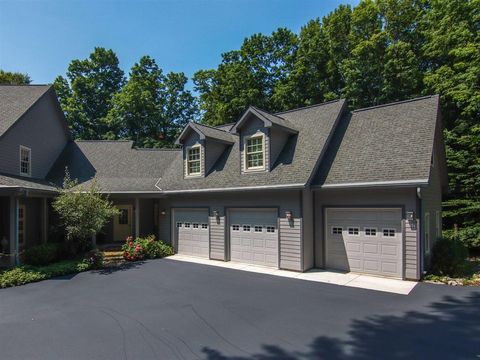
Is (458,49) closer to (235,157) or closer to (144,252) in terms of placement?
(235,157)

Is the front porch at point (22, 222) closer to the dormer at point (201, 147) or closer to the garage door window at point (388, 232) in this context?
the dormer at point (201, 147)

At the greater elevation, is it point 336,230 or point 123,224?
point 336,230

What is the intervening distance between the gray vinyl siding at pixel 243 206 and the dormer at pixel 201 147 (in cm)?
145

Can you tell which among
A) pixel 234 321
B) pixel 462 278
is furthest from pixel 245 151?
pixel 462 278

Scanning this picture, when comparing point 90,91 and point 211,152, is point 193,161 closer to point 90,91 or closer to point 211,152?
point 211,152

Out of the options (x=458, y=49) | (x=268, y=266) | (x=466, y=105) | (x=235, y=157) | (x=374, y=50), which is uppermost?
(x=374, y=50)

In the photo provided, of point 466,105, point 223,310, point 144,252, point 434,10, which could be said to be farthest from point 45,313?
point 434,10

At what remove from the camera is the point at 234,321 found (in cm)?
677

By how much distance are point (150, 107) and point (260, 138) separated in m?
23.3

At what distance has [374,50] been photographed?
22.2 metres

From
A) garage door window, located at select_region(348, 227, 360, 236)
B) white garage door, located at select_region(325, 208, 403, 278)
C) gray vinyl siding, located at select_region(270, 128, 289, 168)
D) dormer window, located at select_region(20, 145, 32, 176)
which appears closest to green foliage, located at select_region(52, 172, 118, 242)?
dormer window, located at select_region(20, 145, 32, 176)

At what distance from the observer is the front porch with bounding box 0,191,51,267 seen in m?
A: 11.6

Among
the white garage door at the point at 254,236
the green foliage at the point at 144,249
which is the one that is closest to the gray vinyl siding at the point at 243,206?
the white garage door at the point at 254,236

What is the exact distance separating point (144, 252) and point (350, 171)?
9752 millimetres
